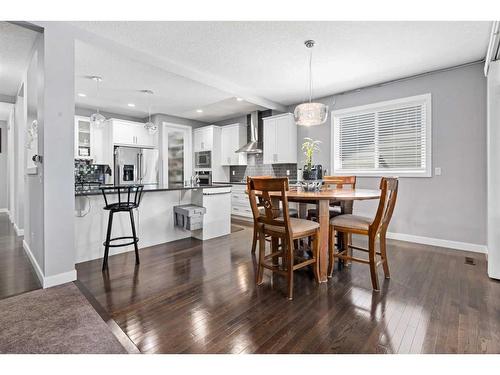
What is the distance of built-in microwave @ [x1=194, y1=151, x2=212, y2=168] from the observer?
21.5ft

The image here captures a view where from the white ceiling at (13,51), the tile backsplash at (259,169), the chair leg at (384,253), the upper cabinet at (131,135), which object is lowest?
the chair leg at (384,253)

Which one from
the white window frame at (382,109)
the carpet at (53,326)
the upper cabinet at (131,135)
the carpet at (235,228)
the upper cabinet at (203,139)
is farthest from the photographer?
the upper cabinet at (203,139)

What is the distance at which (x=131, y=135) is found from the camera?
5.94 meters

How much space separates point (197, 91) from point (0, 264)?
3574 mm

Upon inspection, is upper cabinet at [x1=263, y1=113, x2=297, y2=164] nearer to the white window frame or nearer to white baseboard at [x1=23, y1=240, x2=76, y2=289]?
the white window frame

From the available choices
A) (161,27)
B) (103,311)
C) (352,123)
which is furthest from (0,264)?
(352,123)

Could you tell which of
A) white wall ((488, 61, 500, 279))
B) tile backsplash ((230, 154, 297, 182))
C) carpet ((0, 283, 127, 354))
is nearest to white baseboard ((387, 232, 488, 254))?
white wall ((488, 61, 500, 279))

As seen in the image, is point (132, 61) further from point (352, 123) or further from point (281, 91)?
point (352, 123)

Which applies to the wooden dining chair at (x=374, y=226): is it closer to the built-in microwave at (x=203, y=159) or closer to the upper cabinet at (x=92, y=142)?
the built-in microwave at (x=203, y=159)

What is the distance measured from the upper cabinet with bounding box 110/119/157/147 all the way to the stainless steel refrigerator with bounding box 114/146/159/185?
0.44ft

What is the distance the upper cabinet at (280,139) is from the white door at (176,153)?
2.35m

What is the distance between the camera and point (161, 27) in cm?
257

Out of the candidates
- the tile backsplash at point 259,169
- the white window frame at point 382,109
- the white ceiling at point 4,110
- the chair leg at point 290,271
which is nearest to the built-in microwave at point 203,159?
the tile backsplash at point 259,169

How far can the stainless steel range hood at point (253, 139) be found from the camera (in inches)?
229
